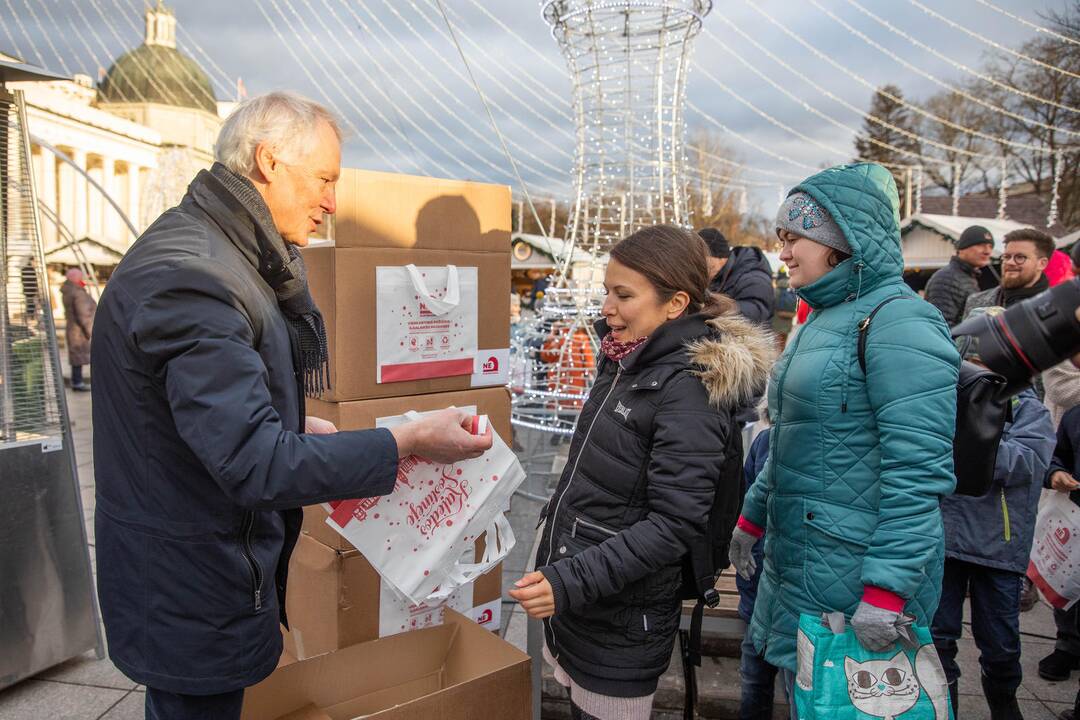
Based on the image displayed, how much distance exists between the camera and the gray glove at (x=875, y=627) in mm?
1597

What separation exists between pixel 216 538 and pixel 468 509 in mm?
700

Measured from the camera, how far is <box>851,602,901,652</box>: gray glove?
1.60 metres

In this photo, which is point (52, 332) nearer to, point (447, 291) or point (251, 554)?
point (447, 291)

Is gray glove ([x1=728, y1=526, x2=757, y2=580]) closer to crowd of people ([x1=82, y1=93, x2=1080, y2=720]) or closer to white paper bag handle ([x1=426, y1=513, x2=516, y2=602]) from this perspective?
crowd of people ([x1=82, y1=93, x2=1080, y2=720])

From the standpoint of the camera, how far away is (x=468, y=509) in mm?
1954

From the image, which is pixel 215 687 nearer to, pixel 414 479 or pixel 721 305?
pixel 414 479

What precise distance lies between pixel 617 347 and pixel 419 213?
1066 millimetres

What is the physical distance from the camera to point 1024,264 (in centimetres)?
404

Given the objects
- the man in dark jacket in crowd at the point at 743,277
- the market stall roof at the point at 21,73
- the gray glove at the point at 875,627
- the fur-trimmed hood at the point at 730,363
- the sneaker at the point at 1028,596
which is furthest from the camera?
the man in dark jacket in crowd at the point at 743,277

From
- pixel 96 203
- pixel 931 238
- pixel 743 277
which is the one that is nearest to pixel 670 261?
pixel 743 277

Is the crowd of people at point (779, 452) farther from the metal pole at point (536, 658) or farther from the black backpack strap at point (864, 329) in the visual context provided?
the metal pole at point (536, 658)

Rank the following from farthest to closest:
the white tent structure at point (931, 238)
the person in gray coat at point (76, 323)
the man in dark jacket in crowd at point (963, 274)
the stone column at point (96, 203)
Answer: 1. the stone column at point (96, 203)
2. the white tent structure at point (931, 238)
3. the person in gray coat at point (76, 323)
4. the man in dark jacket in crowd at point (963, 274)

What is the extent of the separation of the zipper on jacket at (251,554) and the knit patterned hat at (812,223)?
1.46m

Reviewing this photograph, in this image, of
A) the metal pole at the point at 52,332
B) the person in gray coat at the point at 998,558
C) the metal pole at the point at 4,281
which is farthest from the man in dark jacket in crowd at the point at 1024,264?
the metal pole at the point at 4,281
